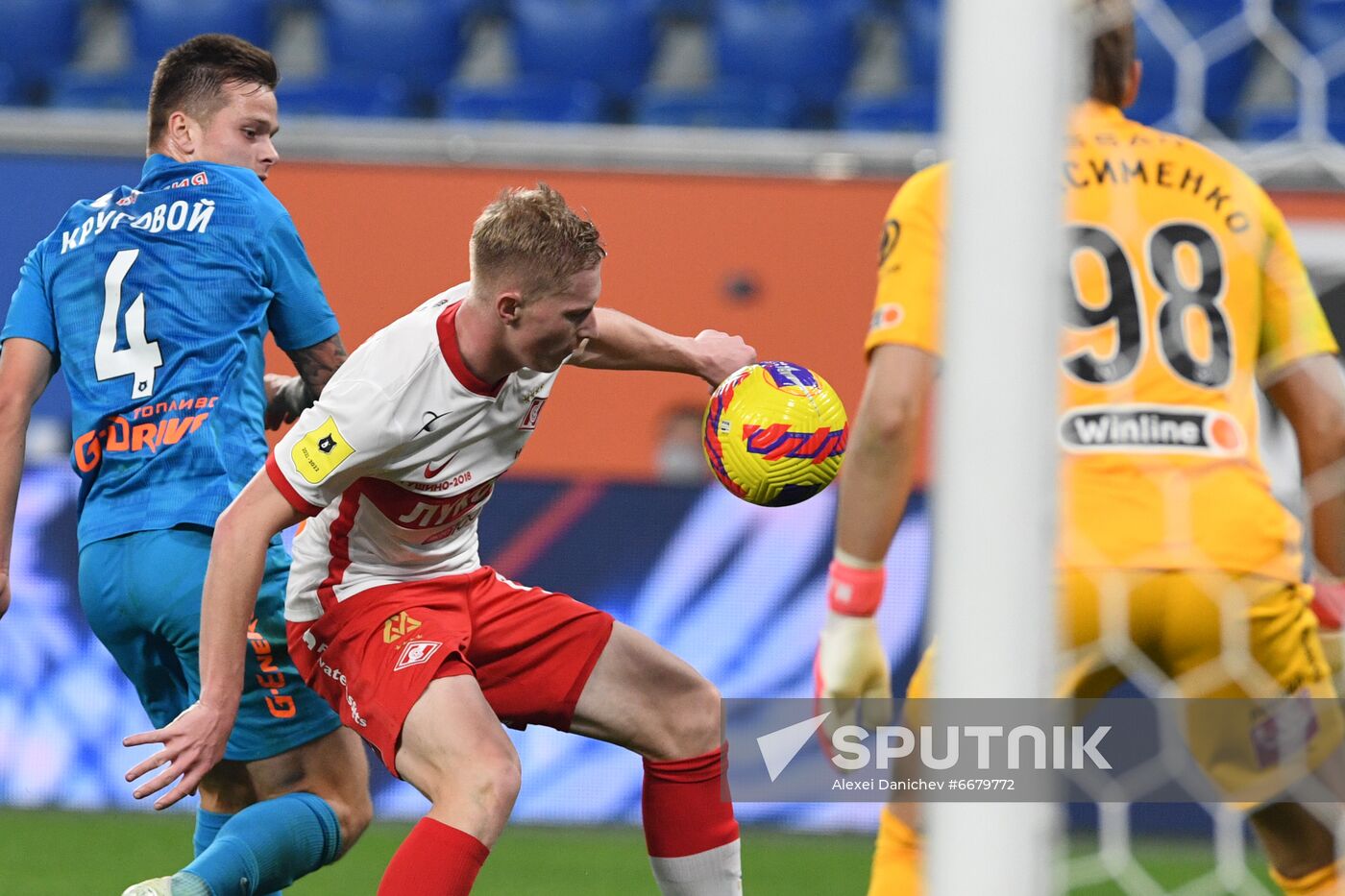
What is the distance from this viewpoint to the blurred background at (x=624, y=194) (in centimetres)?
502

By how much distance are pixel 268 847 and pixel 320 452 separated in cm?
74

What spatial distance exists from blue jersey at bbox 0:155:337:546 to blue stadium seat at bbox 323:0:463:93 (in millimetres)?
4662

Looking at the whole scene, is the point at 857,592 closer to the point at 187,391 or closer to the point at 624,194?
the point at 187,391

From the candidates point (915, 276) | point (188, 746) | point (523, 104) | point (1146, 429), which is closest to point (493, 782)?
point (188, 746)

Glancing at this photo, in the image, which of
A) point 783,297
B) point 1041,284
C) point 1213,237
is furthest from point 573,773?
point 1041,284

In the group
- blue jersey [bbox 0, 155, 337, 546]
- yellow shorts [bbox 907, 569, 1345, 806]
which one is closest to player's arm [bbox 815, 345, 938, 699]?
yellow shorts [bbox 907, 569, 1345, 806]

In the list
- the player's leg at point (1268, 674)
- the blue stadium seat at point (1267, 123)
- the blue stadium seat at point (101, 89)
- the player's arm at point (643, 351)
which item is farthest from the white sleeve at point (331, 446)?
the blue stadium seat at point (1267, 123)

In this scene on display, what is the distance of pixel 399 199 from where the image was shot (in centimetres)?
635

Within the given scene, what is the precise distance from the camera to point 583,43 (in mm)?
7703

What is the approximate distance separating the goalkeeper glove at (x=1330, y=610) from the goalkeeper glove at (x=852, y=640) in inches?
28.0

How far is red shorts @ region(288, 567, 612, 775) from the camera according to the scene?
271cm

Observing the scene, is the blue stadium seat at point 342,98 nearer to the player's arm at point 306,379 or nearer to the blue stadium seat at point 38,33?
the blue stadium seat at point 38,33

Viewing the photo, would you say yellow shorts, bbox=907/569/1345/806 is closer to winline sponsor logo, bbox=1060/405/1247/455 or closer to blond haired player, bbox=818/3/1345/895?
blond haired player, bbox=818/3/1345/895

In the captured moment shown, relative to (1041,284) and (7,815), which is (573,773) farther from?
(1041,284)
